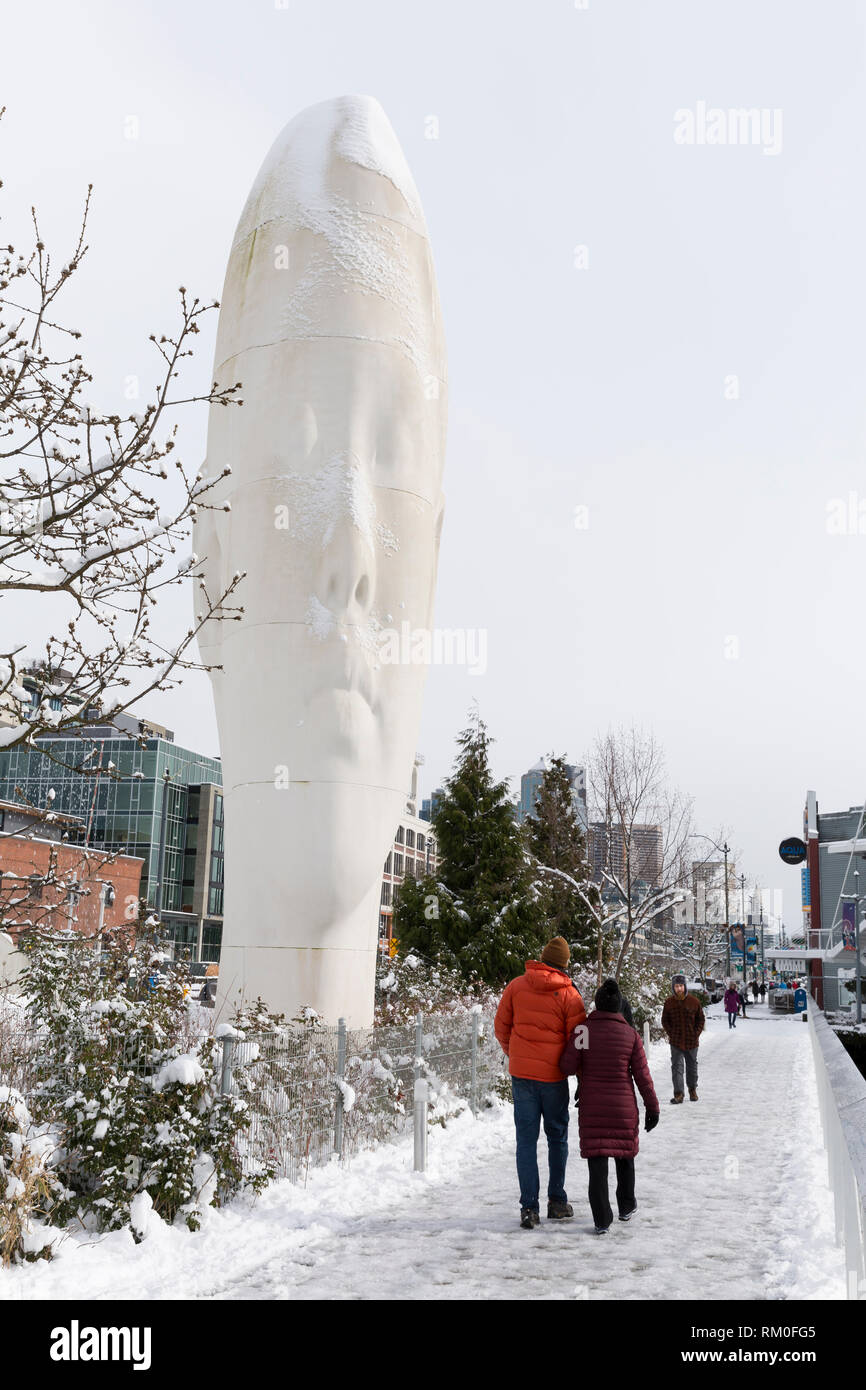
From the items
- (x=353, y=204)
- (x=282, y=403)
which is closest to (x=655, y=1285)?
(x=282, y=403)

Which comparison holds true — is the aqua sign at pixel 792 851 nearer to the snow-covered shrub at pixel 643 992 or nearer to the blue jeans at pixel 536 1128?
the snow-covered shrub at pixel 643 992

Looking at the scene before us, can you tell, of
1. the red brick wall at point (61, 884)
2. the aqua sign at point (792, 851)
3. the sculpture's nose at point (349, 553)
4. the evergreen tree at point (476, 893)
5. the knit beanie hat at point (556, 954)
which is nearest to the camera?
the red brick wall at point (61, 884)

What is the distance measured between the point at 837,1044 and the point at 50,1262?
11.2m

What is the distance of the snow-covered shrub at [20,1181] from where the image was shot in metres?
6.15

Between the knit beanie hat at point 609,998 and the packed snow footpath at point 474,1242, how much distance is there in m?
1.44

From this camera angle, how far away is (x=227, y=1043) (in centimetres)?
811

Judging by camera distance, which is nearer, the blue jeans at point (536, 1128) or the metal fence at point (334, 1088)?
the blue jeans at point (536, 1128)

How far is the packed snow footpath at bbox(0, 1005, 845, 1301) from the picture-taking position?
244 inches

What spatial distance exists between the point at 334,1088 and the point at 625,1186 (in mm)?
2739

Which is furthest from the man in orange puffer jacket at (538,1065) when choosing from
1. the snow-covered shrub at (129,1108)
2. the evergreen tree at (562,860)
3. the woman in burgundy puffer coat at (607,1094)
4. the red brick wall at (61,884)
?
the evergreen tree at (562,860)

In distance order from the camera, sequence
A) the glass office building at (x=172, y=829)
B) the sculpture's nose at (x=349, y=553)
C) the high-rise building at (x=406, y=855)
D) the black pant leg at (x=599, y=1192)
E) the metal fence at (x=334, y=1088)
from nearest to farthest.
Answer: the black pant leg at (x=599, y=1192) → the metal fence at (x=334, y=1088) → the sculpture's nose at (x=349, y=553) → the glass office building at (x=172, y=829) → the high-rise building at (x=406, y=855)

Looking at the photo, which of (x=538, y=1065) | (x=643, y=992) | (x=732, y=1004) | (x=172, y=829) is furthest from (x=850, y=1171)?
(x=172, y=829)

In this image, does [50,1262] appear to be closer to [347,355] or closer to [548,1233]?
[548,1233]
